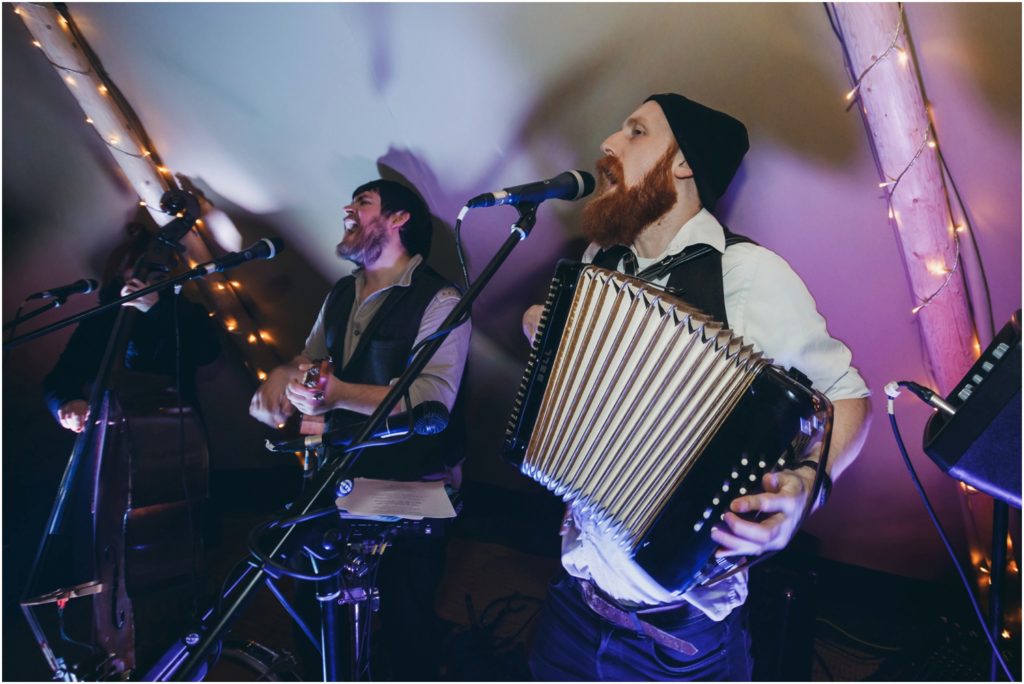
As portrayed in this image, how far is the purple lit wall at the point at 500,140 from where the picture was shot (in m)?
1.65

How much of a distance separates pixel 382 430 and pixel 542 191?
2.14 ft

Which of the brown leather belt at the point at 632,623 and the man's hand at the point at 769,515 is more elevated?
the man's hand at the point at 769,515

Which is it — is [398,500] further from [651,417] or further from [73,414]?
[73,414]

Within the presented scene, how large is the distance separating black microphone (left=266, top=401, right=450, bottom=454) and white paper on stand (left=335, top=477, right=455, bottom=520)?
27.7 inches

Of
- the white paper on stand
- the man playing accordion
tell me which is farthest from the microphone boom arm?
the man playing accordion

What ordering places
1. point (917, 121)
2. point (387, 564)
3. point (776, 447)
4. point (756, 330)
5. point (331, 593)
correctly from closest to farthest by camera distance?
point (776, 447) → point (756, 330) → point (331, 593) → point (917, 121) → point (387, 564)

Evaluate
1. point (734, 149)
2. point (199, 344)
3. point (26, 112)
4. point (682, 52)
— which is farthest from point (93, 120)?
point (734, 149)

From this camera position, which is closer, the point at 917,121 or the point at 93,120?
the point at 917,121

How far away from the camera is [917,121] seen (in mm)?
1558

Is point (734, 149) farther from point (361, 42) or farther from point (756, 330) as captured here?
point (361, 42)

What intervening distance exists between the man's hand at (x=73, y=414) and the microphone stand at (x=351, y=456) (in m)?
2.21

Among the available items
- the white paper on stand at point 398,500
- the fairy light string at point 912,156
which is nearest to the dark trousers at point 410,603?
the white paper on stand at point 398,500

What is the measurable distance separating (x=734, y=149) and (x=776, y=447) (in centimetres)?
101

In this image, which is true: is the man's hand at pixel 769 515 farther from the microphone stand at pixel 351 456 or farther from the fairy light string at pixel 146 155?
the fairy light string at pixel 146 155
